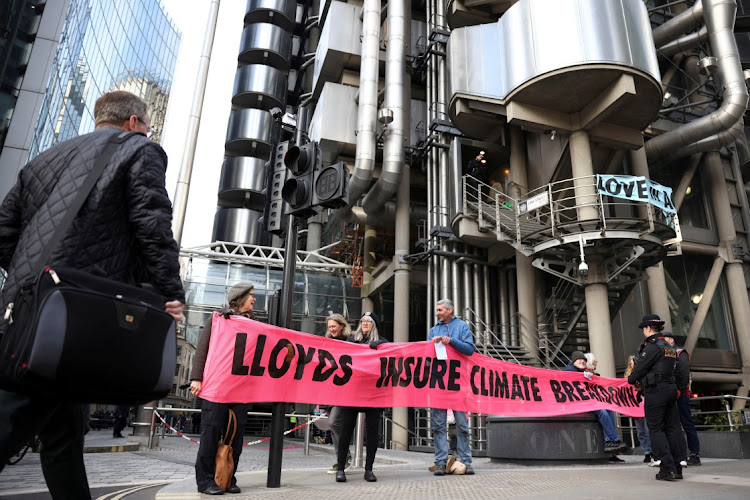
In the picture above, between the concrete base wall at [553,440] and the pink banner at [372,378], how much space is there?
23 centimetres

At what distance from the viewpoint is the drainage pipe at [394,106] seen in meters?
20.9

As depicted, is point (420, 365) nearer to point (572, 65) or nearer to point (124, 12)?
point (572, 65)

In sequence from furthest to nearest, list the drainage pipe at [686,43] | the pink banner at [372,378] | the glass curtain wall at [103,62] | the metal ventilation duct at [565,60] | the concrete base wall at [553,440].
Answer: the glass curtain wall at [103,62]
the drainage pipe at [686,43]
the metal ventilation duct at [565,60]
the concrete base wall at [553,440]
the pink banner at [372,378]

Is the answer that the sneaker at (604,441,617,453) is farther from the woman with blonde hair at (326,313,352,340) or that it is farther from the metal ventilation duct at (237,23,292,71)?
the metal ventilation duct at (237,23,292,71)

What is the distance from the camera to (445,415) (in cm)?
722

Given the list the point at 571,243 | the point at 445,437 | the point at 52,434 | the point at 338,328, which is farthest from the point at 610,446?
the point at 52,434

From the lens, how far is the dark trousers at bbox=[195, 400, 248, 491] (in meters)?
4.99

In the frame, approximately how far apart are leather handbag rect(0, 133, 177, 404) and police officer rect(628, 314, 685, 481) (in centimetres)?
619

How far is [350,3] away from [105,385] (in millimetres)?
29473

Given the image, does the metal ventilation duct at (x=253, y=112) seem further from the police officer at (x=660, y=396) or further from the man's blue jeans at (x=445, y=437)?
the police officer at (x=660, y=396)

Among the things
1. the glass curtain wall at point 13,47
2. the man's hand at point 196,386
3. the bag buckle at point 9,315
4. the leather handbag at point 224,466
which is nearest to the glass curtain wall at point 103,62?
the glass curtain wall at point 13,47

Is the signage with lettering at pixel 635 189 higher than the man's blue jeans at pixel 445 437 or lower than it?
higher

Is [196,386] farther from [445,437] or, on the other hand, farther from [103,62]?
[103,62]

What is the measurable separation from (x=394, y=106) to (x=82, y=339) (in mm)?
19855
